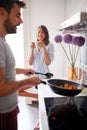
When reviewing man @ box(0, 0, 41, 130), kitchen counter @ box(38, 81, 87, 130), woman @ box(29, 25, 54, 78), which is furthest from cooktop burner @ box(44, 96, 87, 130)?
woman @ box(29, 25, 54, 78)

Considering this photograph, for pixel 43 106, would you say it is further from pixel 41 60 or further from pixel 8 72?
pixel 41 60

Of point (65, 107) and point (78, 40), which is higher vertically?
point (78, 40)

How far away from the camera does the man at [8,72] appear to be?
3.41 feet

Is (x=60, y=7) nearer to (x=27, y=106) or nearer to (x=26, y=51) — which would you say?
(x=26, y=51)

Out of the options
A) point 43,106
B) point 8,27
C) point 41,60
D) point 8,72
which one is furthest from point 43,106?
point 41,60

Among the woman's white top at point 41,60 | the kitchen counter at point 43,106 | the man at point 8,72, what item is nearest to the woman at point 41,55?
the woman's white top at point 41,60

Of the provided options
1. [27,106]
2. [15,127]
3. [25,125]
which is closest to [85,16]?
[15,127]

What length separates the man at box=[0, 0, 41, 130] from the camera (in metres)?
1.04

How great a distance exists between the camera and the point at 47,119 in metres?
1.08

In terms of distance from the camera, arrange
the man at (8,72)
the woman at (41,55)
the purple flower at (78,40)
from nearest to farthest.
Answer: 1. the man at (8,72)
2. the purple flower at (78,40)
3. the woman at (41,55)

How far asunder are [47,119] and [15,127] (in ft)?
1.04

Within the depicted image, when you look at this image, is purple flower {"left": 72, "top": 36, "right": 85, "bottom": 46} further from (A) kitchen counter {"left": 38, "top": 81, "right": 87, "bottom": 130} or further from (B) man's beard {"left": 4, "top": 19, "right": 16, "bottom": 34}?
(B) man's beard {"left": 4, "top": 19, "right": 16, "bottom": 34}

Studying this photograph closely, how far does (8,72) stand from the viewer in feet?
3.83

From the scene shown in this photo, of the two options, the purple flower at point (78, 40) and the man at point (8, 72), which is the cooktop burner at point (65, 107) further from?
the purple flower at point (78, 40)
